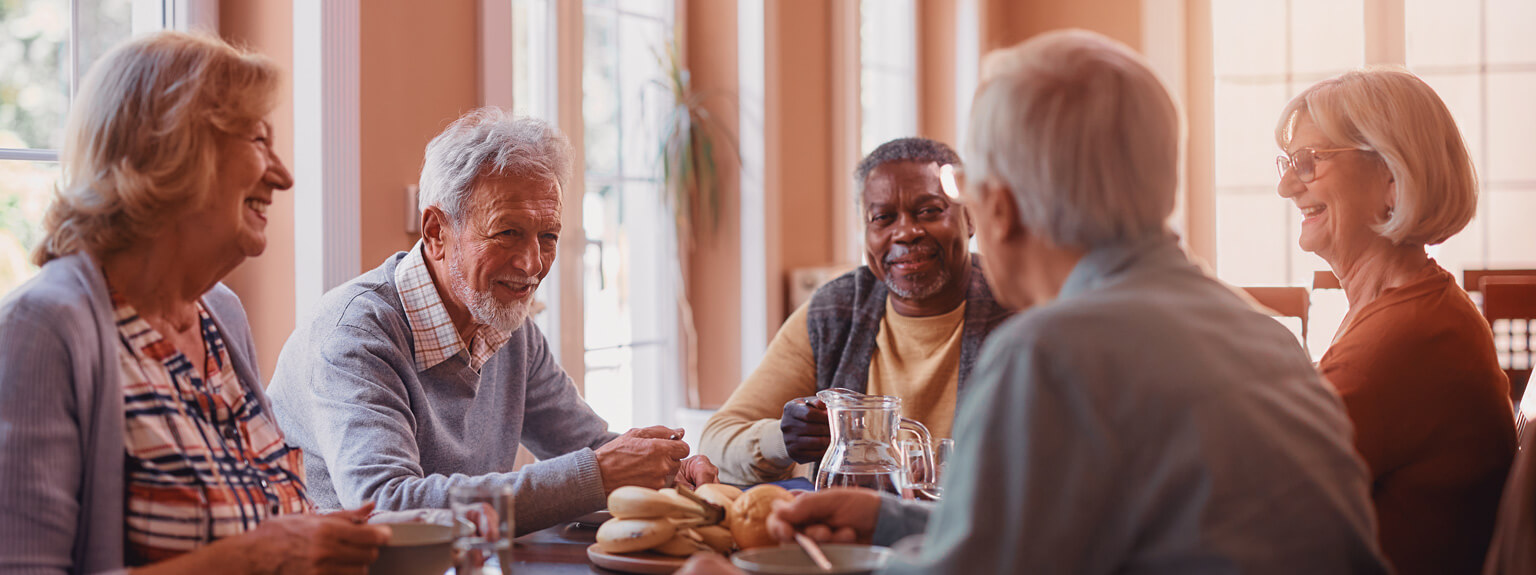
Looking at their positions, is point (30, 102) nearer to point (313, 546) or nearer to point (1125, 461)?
point (313, 546)

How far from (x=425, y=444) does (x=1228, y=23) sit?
4.54 m

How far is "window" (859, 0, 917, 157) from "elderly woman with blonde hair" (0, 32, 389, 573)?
11.7 ft

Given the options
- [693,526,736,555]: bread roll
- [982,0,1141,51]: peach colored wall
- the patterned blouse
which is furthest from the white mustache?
[982,0,1141,51]: peach colored wall

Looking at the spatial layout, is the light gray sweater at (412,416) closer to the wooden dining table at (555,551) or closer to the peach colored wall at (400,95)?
the wooden dining table at (555,551)

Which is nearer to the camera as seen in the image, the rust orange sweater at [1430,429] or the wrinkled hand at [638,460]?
the rust orange sweater at [1430,429]

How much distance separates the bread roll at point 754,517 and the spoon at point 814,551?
0.17 meters

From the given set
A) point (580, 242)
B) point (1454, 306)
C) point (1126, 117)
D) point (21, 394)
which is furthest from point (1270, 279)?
point (21, 394)

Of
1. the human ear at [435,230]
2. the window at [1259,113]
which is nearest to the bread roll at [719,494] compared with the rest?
the human ear at [435,230]

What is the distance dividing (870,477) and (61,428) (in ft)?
2.97

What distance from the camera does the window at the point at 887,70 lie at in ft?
16.5

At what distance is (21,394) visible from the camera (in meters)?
1.16

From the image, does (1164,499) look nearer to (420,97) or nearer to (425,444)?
(425,444)

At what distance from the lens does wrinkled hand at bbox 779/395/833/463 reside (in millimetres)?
1989

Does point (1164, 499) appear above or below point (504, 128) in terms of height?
below
